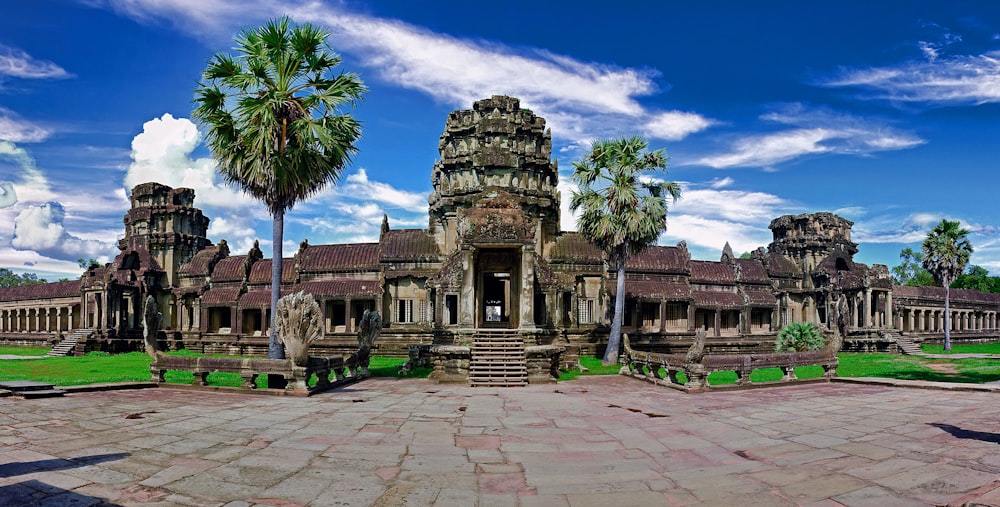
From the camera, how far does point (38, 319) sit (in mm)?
49531

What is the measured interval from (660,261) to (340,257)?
65.9 feet

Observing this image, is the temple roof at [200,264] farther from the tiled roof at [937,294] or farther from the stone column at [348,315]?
the tiled roof at [937,294]

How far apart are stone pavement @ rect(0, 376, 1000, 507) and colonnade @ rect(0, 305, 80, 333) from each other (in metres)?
39.2

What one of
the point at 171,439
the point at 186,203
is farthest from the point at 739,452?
the point at 186,203

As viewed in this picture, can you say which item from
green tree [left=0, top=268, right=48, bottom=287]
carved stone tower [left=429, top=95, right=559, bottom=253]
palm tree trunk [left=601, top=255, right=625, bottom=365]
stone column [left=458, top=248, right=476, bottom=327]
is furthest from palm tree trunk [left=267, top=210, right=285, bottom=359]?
green tree [left=0, top=268, right=48, bottom=287]

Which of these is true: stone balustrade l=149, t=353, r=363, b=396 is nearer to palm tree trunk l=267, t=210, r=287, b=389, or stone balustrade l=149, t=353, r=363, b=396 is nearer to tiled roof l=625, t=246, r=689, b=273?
palm tree trunk l=267, t=210, r=287, b=389

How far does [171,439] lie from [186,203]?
4102 centimetres

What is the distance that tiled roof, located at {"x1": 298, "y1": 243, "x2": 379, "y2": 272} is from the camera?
36.1 m

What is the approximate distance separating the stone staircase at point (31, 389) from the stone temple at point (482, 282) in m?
11.9

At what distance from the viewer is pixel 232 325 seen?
3759cm

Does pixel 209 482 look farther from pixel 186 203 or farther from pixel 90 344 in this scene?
pixel 186 203

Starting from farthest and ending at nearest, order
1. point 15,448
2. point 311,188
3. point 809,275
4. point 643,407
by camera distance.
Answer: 1. point 809,275
2. point 311,188
3. point 643,407
4. point 15,448

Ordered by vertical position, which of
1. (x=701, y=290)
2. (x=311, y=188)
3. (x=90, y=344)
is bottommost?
(x=90, y=344)

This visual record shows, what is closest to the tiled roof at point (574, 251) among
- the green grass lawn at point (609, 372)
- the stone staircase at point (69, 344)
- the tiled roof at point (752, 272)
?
the green grass lawn at point (609, 372)
